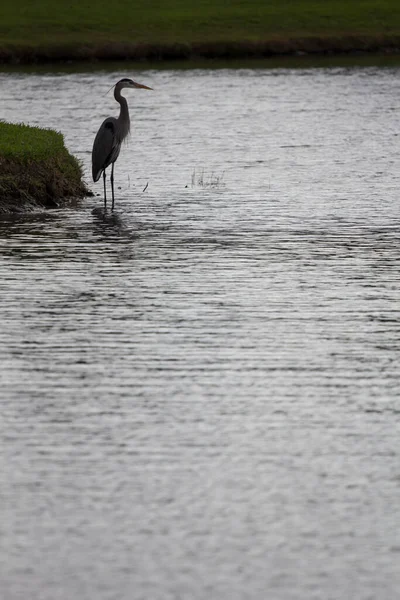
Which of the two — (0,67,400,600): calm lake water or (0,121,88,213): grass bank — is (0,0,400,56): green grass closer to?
(0,121,88,213): grass bank

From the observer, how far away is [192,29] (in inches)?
2542

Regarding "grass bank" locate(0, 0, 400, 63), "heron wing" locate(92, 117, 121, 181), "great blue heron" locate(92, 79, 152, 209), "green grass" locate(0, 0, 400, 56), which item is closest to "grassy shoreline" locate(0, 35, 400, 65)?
"grass bank" locate(0, 0, 400, 63)

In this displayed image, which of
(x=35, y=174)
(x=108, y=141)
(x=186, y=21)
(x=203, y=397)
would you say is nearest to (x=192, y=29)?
(x=186, y=21)

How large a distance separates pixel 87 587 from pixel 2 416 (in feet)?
10.4

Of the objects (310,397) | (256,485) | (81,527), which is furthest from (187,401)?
(81,527)

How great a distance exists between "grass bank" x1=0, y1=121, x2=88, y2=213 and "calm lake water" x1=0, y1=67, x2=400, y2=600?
57 centimetres

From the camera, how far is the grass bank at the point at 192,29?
6103 cm

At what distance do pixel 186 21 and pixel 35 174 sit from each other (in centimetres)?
4683

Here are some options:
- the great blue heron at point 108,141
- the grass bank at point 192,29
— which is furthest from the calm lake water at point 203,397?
the grass bank at point 192,29

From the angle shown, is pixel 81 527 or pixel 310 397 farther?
pixel 310 397

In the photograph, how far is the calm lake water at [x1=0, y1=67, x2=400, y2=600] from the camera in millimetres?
6953

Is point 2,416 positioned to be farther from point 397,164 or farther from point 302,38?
point 302,38

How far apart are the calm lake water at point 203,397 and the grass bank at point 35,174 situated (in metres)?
0.57

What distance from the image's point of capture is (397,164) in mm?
26984
